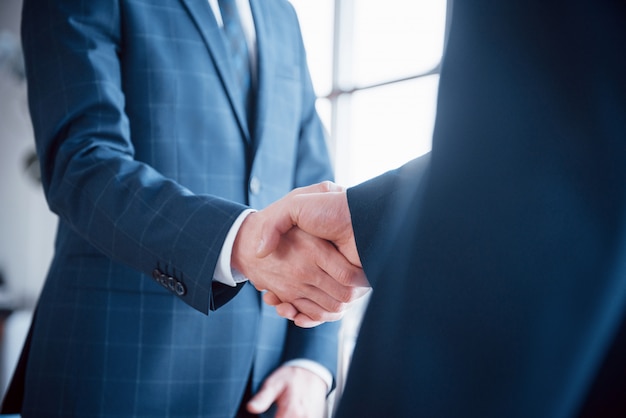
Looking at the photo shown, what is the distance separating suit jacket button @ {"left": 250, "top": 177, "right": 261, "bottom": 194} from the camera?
3.35ft

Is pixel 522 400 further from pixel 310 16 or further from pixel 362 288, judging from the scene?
pixel 310 16

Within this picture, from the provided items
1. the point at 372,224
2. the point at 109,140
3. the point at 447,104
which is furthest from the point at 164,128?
the point at 447,104

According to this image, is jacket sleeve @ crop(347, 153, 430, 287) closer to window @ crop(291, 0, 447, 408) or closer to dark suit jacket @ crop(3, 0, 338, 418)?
dark suit jacket @ crop(3, 0, 338, 418)

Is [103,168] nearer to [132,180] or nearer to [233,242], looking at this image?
[132,180]

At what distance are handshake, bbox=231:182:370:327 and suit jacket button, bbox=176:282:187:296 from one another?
0.27ft

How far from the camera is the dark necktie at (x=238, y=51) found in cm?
108

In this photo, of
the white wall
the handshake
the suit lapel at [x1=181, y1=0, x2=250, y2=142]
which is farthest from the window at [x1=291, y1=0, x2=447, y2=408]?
the white wall

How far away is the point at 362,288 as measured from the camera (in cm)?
83

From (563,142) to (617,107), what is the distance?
0.14ft

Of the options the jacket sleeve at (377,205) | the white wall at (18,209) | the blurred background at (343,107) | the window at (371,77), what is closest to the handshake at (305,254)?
the jacket sleeve at (377,205)

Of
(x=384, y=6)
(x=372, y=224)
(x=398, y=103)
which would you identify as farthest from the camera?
(x=384, y=6)

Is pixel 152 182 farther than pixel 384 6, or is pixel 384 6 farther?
pixel 384 6

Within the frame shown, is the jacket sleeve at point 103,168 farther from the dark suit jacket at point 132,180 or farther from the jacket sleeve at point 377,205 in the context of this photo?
the jacket sleeve at point 377,205

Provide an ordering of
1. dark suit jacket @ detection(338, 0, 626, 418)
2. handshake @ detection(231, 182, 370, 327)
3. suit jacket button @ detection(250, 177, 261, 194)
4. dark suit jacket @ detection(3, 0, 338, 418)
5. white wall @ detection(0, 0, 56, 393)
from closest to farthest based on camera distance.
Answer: dark suit jacket @ detection(338, 0, 626, 418), handshake @ detection(231, 182, 370, 327), dark suit jacket @ detection(3, 0, 338, 418), suit jacket button @ detection(250, 177, 261, 194), white wall @ detection(0, 0, 56, 393)
